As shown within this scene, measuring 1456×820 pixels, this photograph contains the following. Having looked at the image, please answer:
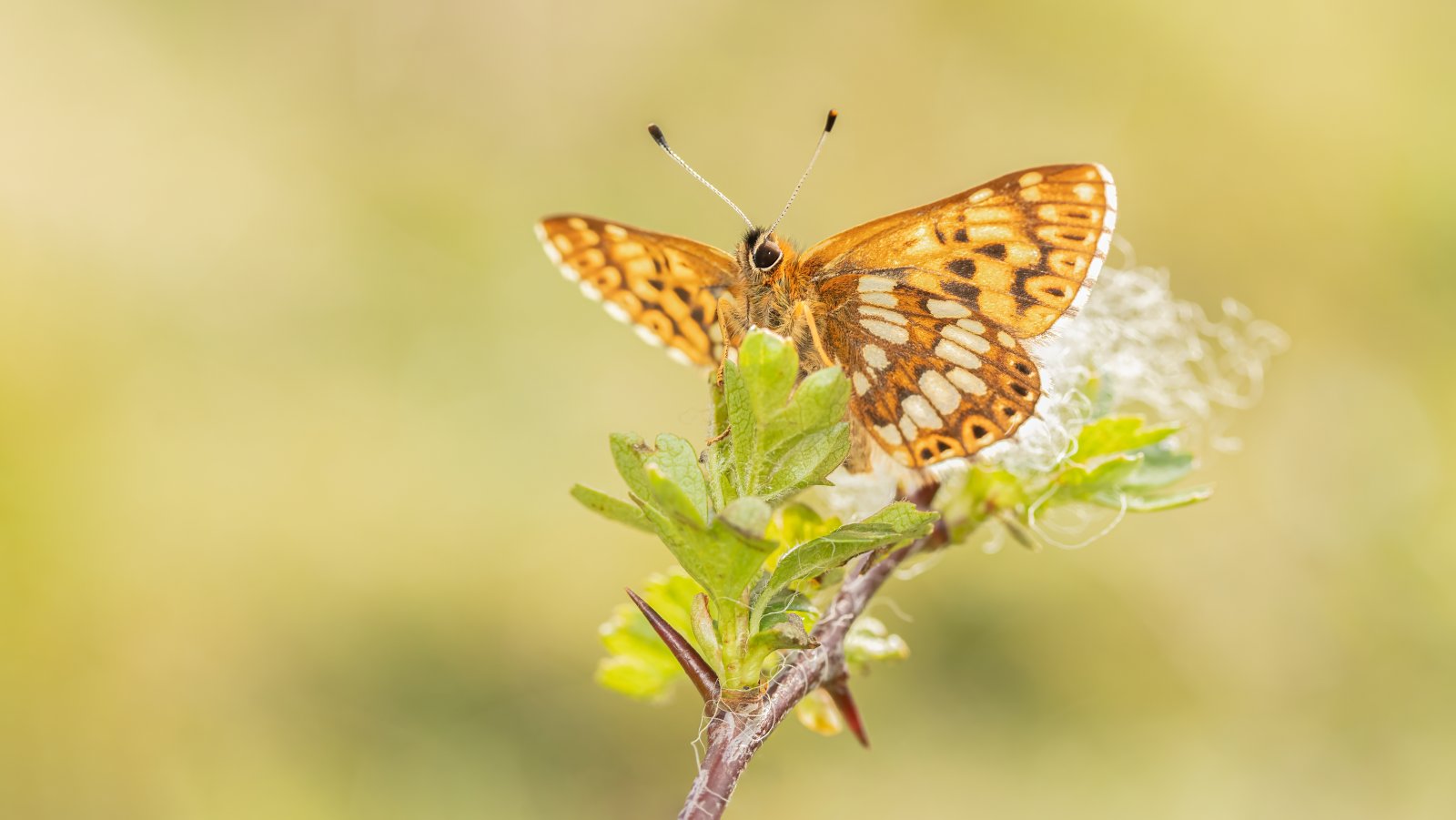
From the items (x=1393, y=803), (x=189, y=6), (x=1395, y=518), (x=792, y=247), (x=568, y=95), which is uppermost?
(x=568, y=95)

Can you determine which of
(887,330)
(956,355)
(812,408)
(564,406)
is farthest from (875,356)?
(564,406)

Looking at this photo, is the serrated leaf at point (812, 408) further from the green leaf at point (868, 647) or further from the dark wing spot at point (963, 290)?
the dark wing spot at point (963, 290)

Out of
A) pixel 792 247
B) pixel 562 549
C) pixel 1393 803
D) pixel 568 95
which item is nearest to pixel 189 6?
pixel 568 95

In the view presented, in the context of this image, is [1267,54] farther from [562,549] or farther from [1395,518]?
[562,549]

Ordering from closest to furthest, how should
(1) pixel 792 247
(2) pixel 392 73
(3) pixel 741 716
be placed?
(3) pixel 741 716, (1) pixel 792 247, (2) pixel 392 73

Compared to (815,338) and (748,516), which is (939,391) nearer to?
(815,338)

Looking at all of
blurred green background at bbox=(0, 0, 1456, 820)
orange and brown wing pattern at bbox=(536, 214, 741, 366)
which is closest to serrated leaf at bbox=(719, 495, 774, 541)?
orange and brown wing pattern at bbox=(536, 214, 741, 366)

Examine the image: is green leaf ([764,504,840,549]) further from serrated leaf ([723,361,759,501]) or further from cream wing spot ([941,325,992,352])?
cream wing spot ([941,325,992,352])

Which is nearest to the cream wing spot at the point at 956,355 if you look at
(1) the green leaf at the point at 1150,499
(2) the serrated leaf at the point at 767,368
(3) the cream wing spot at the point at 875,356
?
(3) the cream wing spot at the point at 875,356

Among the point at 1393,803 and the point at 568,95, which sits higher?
the point at 568,95
